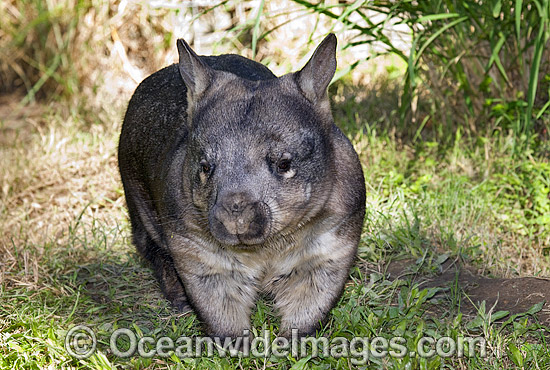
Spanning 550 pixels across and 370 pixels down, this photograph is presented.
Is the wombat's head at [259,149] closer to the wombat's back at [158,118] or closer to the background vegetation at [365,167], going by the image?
the wombat's back at [158,118]

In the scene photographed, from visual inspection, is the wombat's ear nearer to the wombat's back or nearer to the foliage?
the wombat's back

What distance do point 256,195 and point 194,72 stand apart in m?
0.76

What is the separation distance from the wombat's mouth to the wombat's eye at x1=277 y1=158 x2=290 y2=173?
0.17 meters

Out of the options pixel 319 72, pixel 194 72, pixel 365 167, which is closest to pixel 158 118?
pixel 194 72

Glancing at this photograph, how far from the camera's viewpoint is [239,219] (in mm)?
2799

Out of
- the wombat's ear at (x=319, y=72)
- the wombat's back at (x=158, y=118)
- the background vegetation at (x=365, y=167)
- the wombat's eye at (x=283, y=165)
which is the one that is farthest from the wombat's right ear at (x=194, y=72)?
the background vegetation at (x=365, y=167)

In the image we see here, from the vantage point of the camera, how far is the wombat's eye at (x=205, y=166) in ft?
9.84

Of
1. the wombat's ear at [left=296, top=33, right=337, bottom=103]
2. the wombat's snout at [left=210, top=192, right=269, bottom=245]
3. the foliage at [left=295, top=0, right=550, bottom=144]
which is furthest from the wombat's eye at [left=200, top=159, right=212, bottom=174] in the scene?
the foliage at [left=295, top=0, right=550, bottom=144]

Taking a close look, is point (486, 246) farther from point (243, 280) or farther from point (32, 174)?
point (32, 174)

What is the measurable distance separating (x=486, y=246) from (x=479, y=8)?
1652 millimetres

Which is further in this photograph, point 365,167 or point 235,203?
point 365,167

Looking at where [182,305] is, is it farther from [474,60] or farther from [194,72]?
[474,60]

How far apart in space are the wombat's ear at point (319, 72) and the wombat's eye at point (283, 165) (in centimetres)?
41

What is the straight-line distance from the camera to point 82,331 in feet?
11.2
